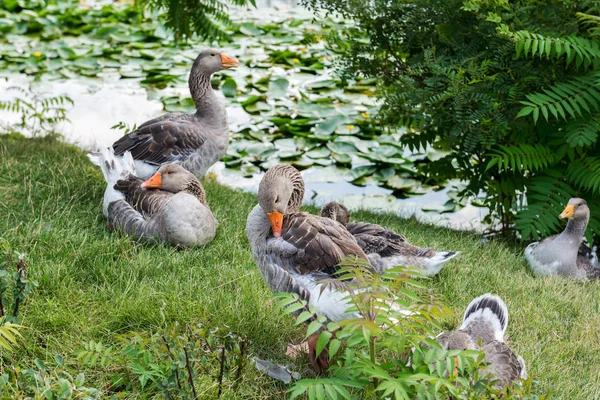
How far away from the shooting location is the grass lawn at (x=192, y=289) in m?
4.10

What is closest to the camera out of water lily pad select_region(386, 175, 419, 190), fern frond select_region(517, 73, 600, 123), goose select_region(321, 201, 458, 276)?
goose select_region(321, 201, 458, 276)

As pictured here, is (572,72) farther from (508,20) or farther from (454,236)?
(454,236)

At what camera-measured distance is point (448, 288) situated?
17.2 ft

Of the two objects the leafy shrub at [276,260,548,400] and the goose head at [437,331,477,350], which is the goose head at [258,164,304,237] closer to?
the leafy shrub at [276,260,548,400]

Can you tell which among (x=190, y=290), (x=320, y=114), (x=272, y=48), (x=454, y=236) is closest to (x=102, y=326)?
(x=190, y=290)

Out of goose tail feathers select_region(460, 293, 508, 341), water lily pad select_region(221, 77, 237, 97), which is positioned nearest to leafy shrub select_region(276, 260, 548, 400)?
goose tail feathers select_region(460, 293, 508, 341)

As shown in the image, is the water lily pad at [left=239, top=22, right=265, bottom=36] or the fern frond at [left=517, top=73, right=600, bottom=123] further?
the water lily pad at [left=239, top=22, right=265, bottom=36]

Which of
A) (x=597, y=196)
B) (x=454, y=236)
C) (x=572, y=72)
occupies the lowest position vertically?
(x=454, y=236)

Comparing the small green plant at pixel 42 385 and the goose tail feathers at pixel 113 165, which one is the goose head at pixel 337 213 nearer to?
the goose tail feathers at pixel 113 165

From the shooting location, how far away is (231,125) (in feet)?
32.6

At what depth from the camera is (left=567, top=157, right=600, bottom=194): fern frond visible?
5980mm

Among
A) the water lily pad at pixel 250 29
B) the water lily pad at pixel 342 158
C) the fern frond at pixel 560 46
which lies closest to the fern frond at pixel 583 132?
the fern frond at pixel 560 46

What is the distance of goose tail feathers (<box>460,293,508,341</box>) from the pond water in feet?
10.6

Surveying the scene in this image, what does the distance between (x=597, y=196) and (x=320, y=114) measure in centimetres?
452
